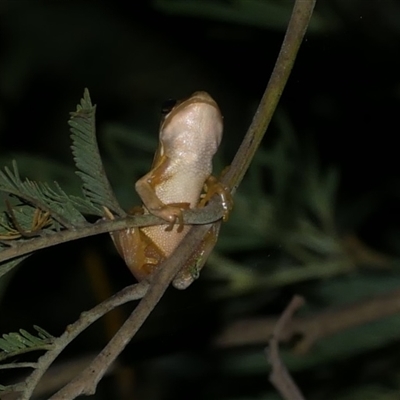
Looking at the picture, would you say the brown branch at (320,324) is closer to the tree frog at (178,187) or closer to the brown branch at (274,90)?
the tree frog at (178,187)

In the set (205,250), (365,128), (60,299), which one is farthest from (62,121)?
(205,250)

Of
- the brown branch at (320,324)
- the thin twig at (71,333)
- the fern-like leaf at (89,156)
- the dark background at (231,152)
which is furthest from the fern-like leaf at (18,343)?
the brown branch at (320,324)

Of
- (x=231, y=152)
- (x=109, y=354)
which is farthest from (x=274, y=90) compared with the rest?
(x=231, y=152)

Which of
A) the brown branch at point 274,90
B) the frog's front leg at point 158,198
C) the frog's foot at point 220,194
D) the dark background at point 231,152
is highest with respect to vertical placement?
the brown branch at point 274,90

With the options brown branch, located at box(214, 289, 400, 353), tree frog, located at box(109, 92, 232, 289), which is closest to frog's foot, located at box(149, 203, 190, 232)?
tree frog, located at box(109, 92, 232, 289)

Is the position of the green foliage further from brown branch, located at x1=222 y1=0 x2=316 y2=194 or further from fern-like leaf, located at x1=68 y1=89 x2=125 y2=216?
brown branch, located at x1=222 y1=0 x2=316 y2=194

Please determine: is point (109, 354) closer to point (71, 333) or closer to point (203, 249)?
point (71, 333)
